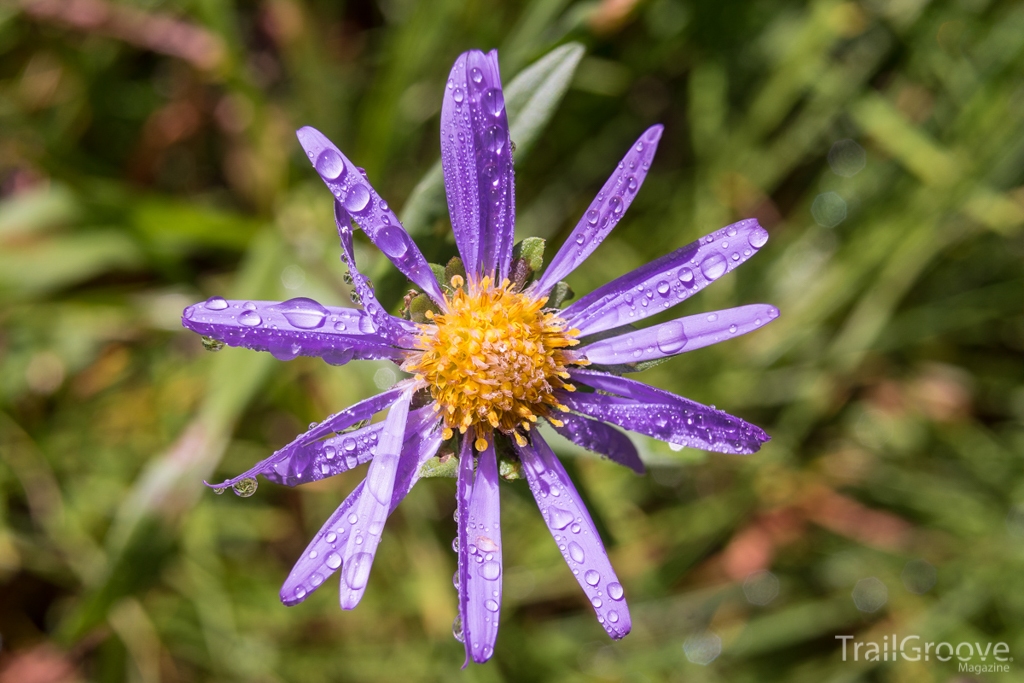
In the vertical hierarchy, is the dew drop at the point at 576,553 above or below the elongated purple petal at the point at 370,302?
below

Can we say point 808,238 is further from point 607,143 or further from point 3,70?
point 3,70

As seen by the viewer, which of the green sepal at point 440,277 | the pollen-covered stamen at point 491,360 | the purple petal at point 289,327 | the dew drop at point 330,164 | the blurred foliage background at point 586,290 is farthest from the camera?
the blurred foliage background at point 586,290

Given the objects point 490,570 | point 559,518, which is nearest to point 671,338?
point 559,518

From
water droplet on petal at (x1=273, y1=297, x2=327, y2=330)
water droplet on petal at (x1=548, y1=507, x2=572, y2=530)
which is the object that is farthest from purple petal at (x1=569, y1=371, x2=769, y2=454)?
water droplet on petal at (x1=273, y1=297, x2=327, y2=330)

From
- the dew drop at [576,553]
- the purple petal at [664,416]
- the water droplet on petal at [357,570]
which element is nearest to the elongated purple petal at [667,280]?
the purple petal at [664,416]

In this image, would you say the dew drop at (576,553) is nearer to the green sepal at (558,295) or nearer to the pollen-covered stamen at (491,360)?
the pollen-covered stamen at (491,360)

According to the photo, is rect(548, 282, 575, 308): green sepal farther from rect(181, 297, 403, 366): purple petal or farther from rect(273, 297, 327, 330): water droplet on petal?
rect(273, 297, 327, 330): water droplet on petal
